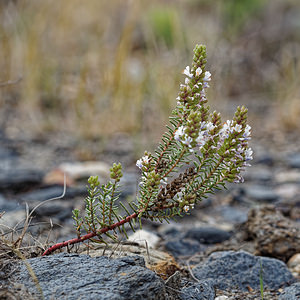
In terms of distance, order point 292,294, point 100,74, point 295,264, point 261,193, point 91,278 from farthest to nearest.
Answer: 1. point 100,74
2. point 261,193
3. point 295,264
4. point 292,294
5. point 91,278

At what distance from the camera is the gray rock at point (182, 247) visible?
2445mm

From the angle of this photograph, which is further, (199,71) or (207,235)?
(207,235)

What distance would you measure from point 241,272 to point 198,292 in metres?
0.46

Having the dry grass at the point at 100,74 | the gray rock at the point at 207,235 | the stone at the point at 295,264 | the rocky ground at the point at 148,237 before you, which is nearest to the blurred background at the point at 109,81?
the dry grass at the point at 100,74

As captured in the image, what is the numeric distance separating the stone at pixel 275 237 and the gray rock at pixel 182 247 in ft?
1.14

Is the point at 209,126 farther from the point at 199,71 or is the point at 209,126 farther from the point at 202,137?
the point at 199,71

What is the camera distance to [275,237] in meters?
2.28

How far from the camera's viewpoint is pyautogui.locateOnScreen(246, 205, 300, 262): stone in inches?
89.9

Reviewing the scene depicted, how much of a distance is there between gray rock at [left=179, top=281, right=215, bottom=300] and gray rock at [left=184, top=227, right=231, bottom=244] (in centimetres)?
92

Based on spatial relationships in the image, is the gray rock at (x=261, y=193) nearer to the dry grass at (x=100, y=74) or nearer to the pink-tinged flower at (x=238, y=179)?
the dry grass at (x=100, y=74)

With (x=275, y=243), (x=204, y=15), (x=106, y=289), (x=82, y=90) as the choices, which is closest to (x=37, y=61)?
(x=82, y=90)

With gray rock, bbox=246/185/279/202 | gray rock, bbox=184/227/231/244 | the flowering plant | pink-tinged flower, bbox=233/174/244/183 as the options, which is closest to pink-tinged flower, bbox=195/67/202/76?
the flowering plant

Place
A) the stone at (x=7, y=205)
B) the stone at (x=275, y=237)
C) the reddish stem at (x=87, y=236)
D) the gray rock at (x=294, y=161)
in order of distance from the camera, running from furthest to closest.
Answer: the gray rock at (x=294, y=161), the stone at (x=7, y=205), the stone at (x=275, y=237), the reddish stem at (x=87, y=236)

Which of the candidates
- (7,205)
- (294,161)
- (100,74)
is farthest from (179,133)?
(100,74)
